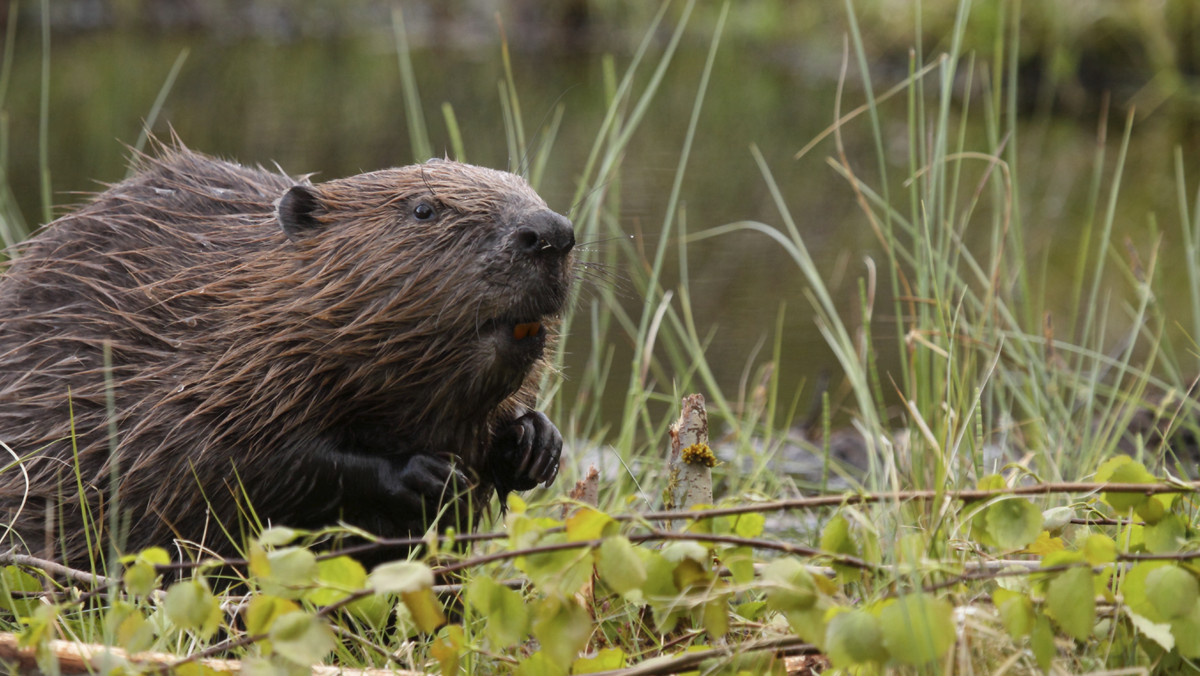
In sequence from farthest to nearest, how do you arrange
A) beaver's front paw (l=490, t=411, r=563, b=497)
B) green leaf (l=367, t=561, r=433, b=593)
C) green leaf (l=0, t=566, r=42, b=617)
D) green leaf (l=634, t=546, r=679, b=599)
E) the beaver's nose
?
beaver's front paw (l=490, t=411, r=563, b=497)
the beaver's nose
green leaf (l=0, t=566, r=42, b=617)
green leaf (l=634, t=546, r=679, b=599)
green leaf (l=367, t=561, r=433, b=593)

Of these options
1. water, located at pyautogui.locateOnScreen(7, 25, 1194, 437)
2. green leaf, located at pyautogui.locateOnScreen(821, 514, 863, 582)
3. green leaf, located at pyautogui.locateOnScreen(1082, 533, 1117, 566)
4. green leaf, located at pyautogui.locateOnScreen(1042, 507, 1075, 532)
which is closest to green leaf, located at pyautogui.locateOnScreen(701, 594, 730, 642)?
green leaf, located at pyautogui.locateOnScreen(821, 514, 863, 582)

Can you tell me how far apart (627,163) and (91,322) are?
22.1 feet

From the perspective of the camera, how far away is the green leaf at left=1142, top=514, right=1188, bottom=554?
171cm

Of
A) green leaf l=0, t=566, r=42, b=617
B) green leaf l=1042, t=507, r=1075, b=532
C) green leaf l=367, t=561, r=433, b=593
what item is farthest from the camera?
green leaf l=0, t=566, r=42, b=617

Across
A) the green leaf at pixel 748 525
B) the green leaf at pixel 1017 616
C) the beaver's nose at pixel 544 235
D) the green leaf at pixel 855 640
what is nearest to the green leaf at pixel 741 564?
the green leaf at pixel 748 525

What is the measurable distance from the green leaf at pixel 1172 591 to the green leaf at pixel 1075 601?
0.08m

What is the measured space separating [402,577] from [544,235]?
825 millimetres

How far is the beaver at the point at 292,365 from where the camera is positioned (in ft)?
7.16

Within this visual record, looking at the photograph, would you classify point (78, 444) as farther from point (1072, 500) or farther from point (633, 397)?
point (1072, 500)

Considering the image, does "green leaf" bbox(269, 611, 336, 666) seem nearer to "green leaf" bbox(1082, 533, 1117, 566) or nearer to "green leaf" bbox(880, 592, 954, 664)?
"green leaf" bbox(880, 592, 954, 664)

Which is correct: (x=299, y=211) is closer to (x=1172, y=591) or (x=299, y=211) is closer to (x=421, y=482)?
(x=421, y=482)

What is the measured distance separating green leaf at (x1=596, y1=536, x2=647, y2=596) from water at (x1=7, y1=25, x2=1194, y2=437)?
176 centimetres

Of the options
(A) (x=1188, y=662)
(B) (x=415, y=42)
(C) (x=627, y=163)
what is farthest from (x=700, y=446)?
(B) (x=415, y=42)

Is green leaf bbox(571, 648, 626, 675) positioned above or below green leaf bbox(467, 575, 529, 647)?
below
